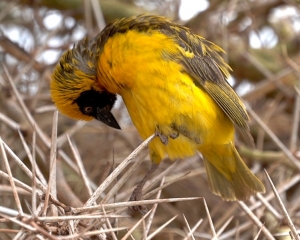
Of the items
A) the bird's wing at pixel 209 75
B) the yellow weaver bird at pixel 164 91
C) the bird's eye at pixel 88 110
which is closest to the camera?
the yellow weaver bird at pixel 164 91

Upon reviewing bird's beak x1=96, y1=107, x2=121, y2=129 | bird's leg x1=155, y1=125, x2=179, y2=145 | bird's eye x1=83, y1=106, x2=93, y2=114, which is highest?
bird's eye x1=83, y1=106, x2=93, y2=114

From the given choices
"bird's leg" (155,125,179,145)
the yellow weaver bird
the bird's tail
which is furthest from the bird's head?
the bird's tail

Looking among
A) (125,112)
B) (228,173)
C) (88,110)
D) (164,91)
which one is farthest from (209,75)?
(125,112)

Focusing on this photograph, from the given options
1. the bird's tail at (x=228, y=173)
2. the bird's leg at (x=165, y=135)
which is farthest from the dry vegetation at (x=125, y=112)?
the bird's leg at (x=165, y=135)

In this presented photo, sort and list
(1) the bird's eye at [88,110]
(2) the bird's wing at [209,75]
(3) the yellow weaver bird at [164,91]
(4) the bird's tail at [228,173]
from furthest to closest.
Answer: (1) the bird's eye at [88,110], (4) the bird's tail at [228,173], (2) the bird's wing at [209,75], (3) the yellow weaver bird at [164,91]

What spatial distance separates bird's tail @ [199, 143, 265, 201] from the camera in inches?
119

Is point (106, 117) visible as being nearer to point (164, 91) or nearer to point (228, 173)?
point (164, 91)

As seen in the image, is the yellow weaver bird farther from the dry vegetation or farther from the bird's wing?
the dry vegetation

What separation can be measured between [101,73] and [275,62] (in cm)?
202

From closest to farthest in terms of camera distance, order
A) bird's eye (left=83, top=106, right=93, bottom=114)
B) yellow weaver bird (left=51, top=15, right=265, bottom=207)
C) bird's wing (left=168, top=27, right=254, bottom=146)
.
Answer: yellow weaver bird (left=51, top=15, right=265, bottom=207)
bird's wing (left=168, top=27, right=254, bottom=146)
bird's eye (left=83, top=106, right=93, bottom=114)

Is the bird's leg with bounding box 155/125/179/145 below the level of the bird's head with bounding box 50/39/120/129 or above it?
below

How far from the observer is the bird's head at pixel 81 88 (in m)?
3.09

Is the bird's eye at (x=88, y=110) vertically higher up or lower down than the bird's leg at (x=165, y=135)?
higher up

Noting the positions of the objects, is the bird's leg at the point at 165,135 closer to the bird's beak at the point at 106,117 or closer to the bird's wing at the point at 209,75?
the bird's wing at the point at 209,75
